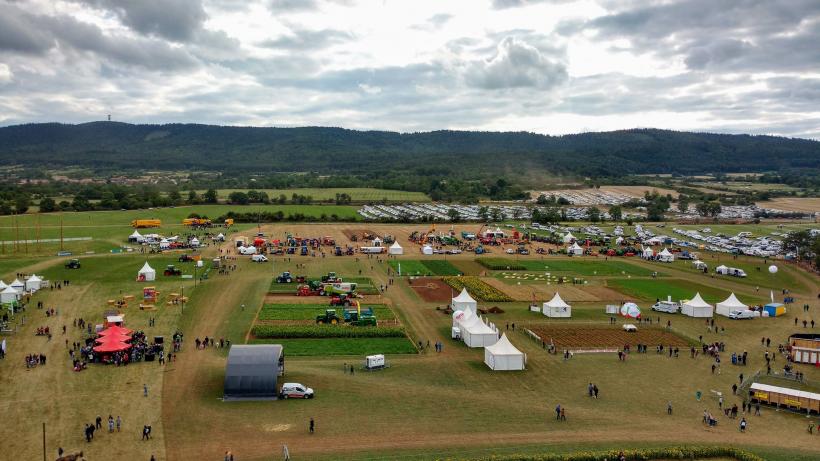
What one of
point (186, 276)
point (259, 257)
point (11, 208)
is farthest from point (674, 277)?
point (11, 208)

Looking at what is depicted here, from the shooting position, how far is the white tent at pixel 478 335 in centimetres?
4253

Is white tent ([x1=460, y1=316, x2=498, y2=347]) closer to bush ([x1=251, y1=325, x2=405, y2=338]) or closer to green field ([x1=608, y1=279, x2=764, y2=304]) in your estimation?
bush ([x1=251, y1=325, x2=405, y2=338])

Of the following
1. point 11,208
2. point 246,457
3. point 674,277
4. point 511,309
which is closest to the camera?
point 246,457

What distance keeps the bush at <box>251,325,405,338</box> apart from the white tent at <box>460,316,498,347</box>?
15.4ft

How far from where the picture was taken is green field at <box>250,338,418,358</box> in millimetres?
40625

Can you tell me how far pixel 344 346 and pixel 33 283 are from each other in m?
30.6

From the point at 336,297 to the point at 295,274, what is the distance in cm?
1185

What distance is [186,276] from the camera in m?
62.6

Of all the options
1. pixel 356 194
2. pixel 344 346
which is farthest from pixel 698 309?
pixel 356 194

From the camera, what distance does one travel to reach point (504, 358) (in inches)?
1494

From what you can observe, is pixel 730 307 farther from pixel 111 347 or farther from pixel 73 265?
pixel 73 265

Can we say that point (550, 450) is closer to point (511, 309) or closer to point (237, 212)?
point (511, 309)

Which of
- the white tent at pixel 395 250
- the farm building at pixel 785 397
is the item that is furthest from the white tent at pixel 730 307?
the white tent at pixel 395 250

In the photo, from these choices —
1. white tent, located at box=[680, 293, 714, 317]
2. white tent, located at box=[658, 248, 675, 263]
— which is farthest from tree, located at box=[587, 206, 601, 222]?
white tent, located at box=[680, 293, 714, 317]
